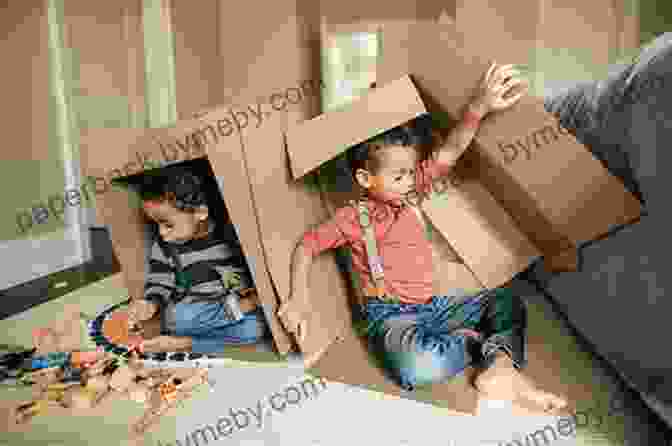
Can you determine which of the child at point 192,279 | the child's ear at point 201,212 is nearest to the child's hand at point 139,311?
the child at point 192,279

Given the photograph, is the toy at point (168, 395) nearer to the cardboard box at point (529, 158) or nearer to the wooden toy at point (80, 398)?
the wooden toy at point (80, 398)

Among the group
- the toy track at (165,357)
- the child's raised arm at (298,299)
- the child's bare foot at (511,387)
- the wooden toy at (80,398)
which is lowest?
the child's bare foot at (511,387)

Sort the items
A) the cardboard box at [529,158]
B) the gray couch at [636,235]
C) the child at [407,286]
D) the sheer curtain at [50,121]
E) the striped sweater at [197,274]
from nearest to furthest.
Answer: the gray couch at [636,235] → the cardboard box at [529,158] → the child at [407,286] → the striped sweater at [197,274] → the sheer curtain at [50,121]

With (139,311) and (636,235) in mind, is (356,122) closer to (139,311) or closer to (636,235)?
(636,235)

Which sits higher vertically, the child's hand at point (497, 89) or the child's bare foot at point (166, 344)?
the child's hand at point (497, 89)

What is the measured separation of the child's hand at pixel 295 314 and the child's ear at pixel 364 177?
0.23 meters

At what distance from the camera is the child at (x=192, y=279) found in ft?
3.24

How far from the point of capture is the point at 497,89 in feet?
2.47

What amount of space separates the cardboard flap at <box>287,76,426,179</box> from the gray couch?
0.95 ft

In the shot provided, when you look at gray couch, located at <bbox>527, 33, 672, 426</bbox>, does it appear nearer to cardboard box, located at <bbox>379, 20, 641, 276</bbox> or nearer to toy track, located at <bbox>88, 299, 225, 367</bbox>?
cardboard box, located at <bbox>379, 20, 641, 276</bbox>

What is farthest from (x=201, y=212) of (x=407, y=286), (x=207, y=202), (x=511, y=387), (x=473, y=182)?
(x=511, y=387)

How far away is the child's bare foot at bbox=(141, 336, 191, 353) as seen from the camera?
96 cm

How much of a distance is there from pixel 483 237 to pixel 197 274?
1.97ft

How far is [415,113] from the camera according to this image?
0.82 m
